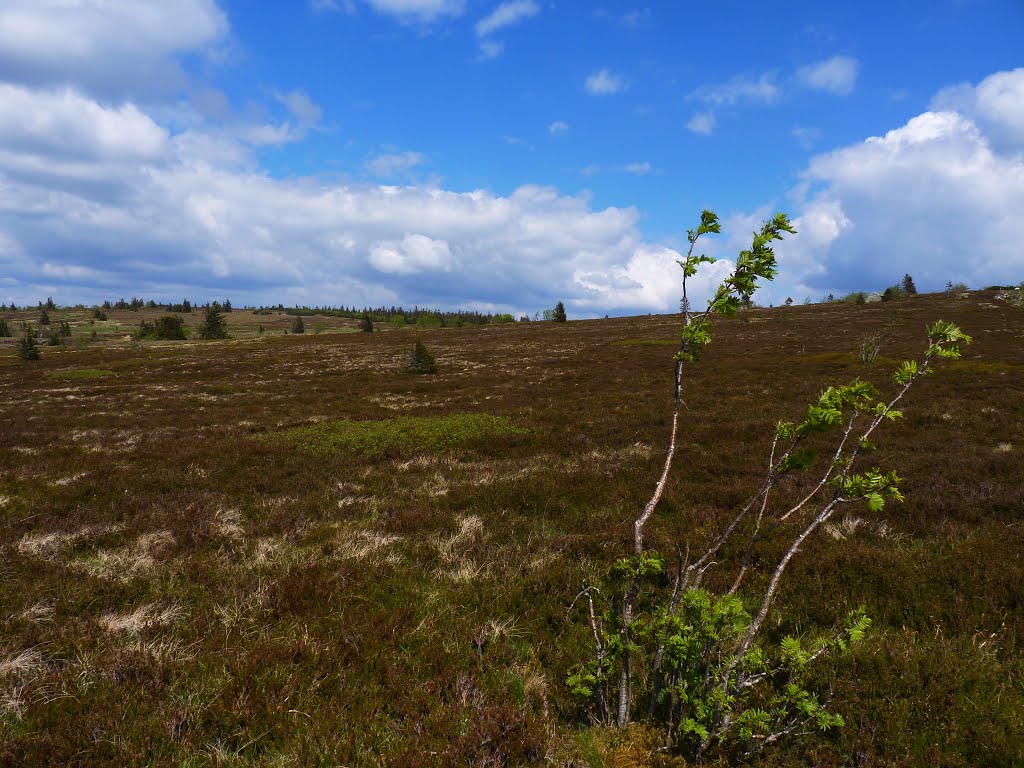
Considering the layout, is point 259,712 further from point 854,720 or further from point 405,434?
point 405,434

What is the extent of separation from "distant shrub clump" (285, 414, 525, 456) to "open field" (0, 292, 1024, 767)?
14 cm

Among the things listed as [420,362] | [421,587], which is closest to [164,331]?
[420,362]

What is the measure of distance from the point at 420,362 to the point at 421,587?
31.5 m

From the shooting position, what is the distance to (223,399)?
26.4 metres

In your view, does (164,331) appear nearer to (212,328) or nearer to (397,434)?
(212,328)

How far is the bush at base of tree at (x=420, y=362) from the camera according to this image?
35.9 m

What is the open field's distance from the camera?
338 centimetres

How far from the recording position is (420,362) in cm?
3631

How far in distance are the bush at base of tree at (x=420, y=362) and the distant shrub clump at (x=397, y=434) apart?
17881mm

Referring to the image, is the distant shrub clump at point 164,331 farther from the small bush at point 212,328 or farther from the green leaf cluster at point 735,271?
the green leaf cluster at point 735,271

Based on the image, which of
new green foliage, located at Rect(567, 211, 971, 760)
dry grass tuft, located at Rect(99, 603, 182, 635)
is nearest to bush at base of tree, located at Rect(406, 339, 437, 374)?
dry grass tuft, located at Rect(99, 603, 182, 635)

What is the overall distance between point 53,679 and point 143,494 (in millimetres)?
7115

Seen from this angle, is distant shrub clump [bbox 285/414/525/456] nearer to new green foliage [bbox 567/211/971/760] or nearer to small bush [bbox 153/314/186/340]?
new green foliage [bbox 567/211/971/760]

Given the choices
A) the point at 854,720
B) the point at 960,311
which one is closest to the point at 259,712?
the point at 854,720
